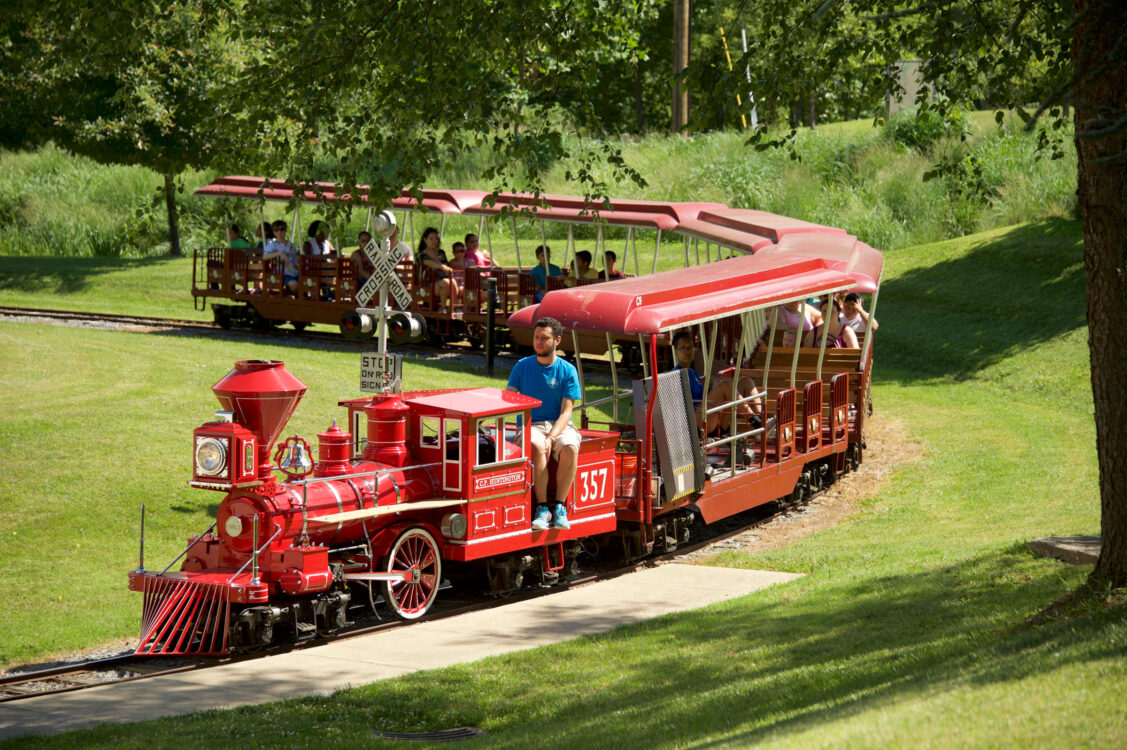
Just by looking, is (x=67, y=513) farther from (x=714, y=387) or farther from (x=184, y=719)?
(x=714, y=387)

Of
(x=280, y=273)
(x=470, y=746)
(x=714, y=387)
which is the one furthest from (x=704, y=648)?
(x=280, y=273)

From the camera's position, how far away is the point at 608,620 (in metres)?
10.4

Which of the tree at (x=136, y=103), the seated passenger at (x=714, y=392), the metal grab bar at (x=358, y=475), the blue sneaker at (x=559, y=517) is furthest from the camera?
the tree at (x=136, y=103)

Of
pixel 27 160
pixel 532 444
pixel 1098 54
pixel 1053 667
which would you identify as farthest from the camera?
pixel 27 160

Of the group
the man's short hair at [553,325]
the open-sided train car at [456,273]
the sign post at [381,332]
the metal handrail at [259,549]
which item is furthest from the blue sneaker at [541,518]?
the open-sided train car at [456,273]

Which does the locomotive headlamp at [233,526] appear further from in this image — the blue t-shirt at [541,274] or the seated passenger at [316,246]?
the seated passenger at [316,246]

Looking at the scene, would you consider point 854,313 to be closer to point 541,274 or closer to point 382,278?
point 541,274

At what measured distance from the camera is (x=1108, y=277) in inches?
313

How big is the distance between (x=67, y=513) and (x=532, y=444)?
5099 millimetres

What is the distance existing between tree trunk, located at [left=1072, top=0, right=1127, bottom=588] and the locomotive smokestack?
5627mm

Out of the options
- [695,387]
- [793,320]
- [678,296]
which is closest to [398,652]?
[678,296]

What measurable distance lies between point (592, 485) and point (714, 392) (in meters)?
2.77

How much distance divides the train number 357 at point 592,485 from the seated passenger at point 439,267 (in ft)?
41.2

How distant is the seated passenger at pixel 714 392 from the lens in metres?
13.5
